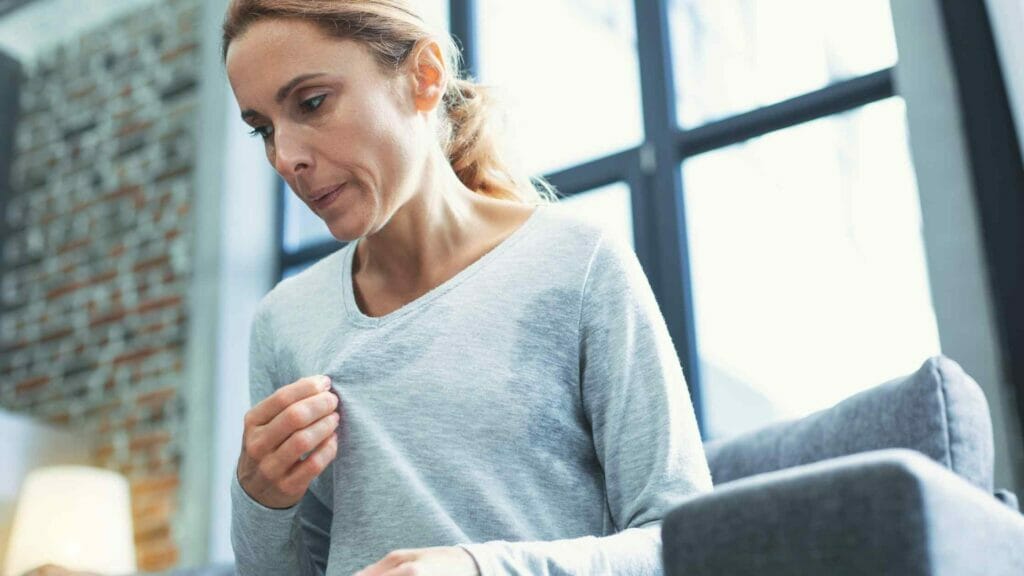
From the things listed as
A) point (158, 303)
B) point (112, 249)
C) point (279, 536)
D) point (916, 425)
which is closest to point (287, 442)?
point (279, 536)

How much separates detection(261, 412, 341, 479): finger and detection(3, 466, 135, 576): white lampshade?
2.62 metres

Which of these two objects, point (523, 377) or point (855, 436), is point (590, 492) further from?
point (855, 436)

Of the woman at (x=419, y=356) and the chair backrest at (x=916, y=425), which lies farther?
the chair backrest at (x=916, y=425)

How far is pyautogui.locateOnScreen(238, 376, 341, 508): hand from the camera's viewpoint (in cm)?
111

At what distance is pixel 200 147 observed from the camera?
4.34 meters

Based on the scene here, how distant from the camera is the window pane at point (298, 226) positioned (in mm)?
4359

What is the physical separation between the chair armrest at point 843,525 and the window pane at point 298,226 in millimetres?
3704

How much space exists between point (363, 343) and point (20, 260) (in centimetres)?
389

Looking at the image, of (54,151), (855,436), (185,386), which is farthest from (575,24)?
(855,436)

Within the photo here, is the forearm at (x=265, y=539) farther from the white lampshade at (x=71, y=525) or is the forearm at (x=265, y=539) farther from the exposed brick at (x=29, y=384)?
the exposed brick at (x=29, y=384)

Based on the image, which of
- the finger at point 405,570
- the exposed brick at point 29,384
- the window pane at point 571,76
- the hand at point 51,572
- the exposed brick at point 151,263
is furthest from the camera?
the exposed brick at point 29,384

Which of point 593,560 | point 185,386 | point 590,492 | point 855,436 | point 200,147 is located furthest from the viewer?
point 200,147

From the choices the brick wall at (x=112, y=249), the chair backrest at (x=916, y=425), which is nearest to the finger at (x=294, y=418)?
the chair backrest at (x=916, y=425)

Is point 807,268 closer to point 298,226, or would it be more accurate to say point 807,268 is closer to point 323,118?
point 298,226
